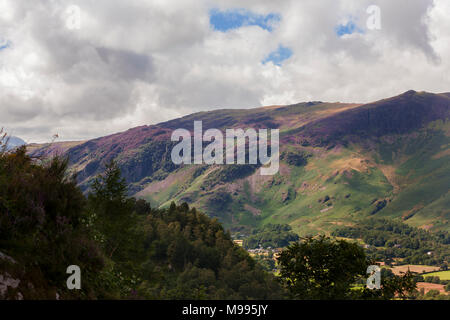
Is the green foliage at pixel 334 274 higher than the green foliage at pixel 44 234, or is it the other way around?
the green foliage at pixel 44 234

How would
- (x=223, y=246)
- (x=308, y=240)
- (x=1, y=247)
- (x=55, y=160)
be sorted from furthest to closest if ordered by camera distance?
1. (x=223, y=246)
2. (x=308, y=240)
3. (x=55, y=160)
4. (x=1, y=247)

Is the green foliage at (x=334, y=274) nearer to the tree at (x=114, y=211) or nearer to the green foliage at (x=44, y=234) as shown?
the tree at (x=114, y=211)

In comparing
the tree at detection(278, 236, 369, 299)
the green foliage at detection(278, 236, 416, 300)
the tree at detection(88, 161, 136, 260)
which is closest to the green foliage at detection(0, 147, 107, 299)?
the tree at detection(88, 161, 136, 260)

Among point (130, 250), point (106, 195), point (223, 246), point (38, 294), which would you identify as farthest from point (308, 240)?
point (223, 246)

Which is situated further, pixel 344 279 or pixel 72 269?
pixel 344 279

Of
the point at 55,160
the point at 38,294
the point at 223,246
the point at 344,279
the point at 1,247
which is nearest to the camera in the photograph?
the point at 38,294

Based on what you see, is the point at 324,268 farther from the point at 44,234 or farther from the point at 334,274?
the point at 44,234

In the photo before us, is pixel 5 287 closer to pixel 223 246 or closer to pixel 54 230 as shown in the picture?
pixel 54 230

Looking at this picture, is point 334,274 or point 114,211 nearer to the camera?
point 334,274

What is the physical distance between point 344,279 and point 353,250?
2.48m

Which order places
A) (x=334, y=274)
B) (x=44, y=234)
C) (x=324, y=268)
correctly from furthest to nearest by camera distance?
(x=324, y=268)
(x=334, y=274)
(x=44, y=234)

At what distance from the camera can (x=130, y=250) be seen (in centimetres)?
2625

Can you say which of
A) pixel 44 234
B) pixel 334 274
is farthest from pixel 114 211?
pixel 334 274

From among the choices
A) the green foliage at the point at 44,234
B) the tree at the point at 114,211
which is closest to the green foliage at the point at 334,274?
the tree at the point at 114,211
